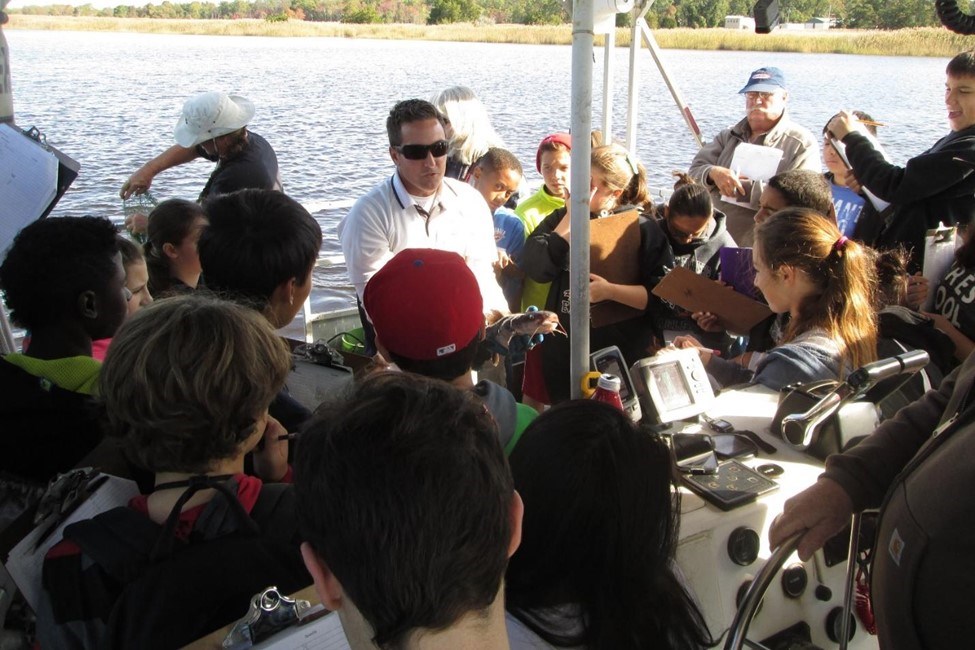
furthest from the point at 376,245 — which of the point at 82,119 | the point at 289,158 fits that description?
the point at 82,119

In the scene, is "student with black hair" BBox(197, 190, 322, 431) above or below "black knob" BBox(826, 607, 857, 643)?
above

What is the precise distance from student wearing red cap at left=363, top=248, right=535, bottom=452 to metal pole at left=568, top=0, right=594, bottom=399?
1.28ft

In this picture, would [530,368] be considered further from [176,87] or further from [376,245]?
[176,87]

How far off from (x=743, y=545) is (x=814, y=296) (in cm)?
88

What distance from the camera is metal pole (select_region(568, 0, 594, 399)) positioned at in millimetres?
1938

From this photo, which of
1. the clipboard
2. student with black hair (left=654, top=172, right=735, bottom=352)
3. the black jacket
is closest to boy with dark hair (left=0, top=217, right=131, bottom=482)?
the clipboard

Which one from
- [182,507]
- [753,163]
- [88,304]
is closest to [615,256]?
[753,163]

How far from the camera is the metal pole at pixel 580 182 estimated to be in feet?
6.36

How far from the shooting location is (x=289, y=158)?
10.3 meters

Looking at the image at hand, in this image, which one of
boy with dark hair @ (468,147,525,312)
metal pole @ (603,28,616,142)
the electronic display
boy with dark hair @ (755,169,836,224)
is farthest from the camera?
metal pole @ (603,28,616,142)

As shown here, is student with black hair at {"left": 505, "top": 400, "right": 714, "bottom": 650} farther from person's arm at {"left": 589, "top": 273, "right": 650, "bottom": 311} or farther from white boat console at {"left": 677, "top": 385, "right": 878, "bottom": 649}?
person's arm at {"left": 589, "top": 273, "right": 650, "bottom": 311}

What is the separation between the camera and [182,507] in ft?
4.07

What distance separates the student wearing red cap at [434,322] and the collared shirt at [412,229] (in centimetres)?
106

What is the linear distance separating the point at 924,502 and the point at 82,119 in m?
13.6
